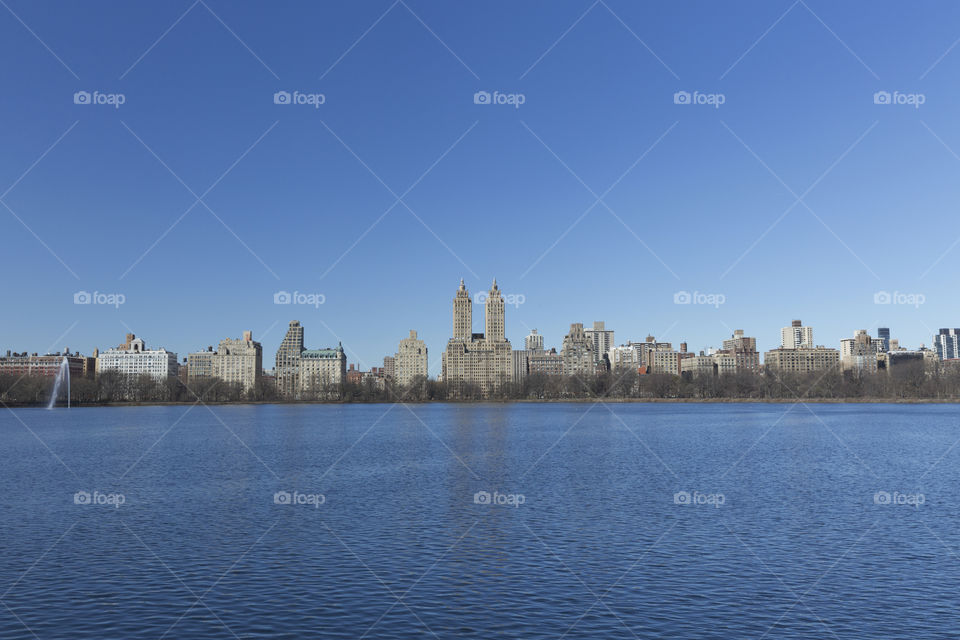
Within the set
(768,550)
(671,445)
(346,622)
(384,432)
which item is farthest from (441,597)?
(384,432)

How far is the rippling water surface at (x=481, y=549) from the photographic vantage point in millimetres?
18672

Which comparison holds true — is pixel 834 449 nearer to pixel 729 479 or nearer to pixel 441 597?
pixel 729 479

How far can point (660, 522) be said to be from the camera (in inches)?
1204

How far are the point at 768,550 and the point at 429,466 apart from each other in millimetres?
28718
